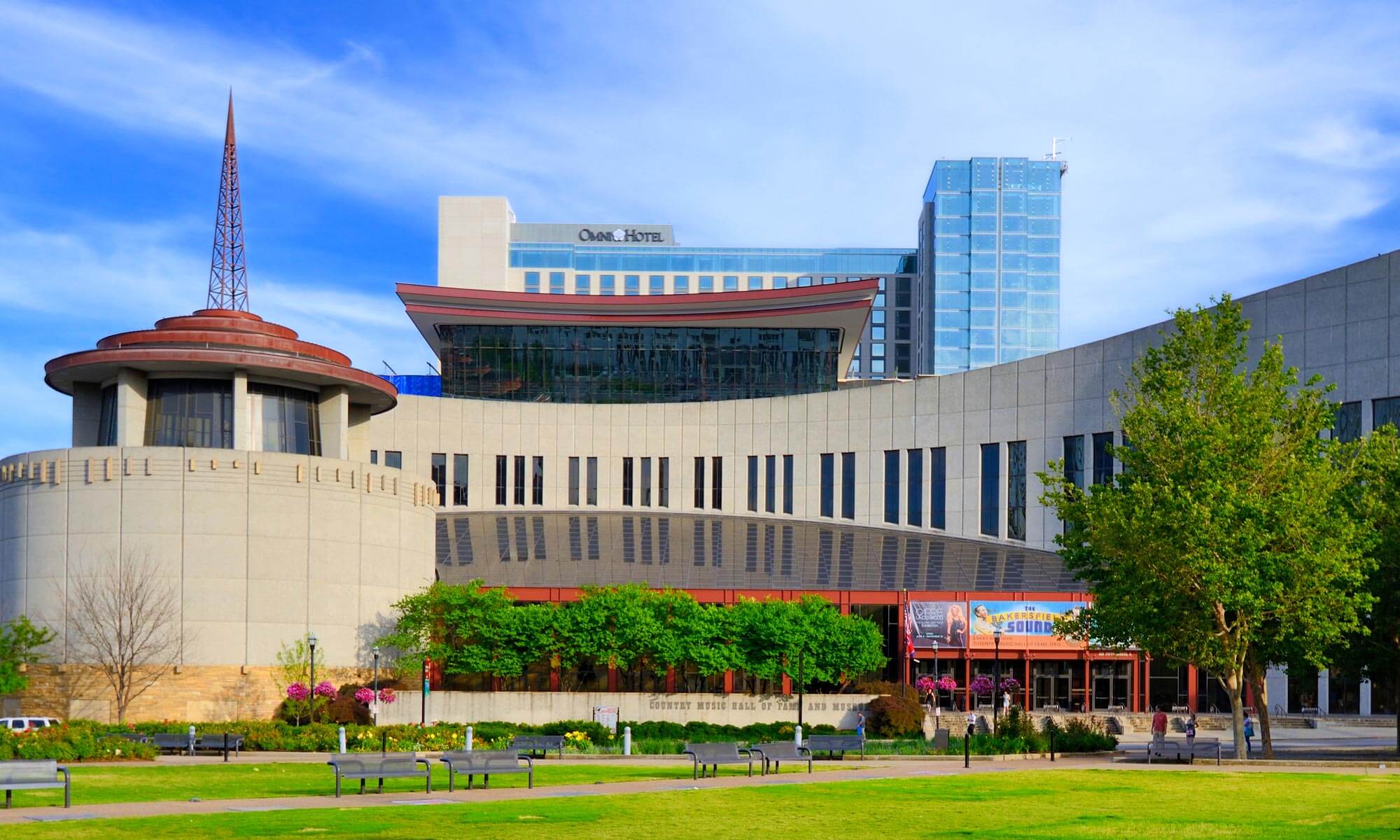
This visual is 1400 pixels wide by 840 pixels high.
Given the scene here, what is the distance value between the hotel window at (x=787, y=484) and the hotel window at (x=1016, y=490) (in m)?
14.7

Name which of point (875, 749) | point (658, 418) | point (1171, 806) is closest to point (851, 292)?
point (658, 418)

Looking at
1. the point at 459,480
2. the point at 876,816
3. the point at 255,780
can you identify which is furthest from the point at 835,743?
the point at 459,480

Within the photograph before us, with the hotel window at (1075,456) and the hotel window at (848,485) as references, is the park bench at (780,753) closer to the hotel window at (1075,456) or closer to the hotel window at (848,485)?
the hotel window at (1075,456)

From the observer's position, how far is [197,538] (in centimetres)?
5891

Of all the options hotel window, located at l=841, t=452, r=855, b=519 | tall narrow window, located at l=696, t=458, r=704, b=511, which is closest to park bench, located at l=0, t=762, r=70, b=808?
hotel window, located at l=841, t=452, r=855, b=519

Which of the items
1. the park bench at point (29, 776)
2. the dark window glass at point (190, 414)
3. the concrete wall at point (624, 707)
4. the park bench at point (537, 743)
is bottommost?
the concrete wall at point (624, 707)

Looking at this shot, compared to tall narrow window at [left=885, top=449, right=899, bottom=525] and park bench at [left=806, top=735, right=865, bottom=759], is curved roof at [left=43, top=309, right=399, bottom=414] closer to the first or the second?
park bench at [left=806, top=735, right=865, bottom=759]

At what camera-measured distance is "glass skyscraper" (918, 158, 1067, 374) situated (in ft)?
566

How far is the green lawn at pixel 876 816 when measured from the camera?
22.4 meters

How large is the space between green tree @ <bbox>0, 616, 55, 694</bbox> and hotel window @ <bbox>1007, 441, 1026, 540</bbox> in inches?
1934

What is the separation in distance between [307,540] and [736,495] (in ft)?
116

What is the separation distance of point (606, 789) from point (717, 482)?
61.1 meters

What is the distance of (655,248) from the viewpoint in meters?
174

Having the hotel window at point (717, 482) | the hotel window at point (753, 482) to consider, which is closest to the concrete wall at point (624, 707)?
the hotel window at point (753, 482)
